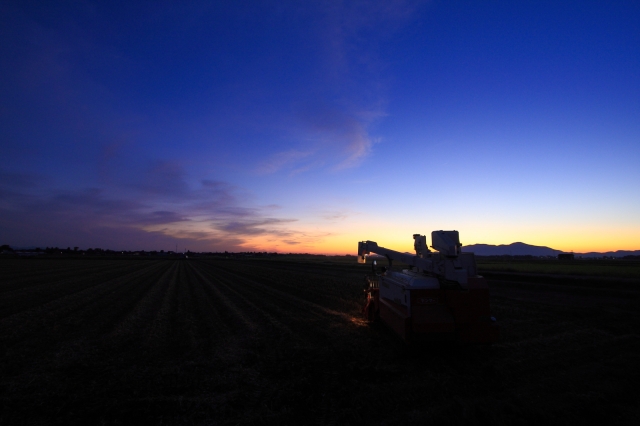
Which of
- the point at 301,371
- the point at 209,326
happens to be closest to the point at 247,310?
the point at 209,326

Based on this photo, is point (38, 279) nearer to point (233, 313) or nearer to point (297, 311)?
point (233, 313)

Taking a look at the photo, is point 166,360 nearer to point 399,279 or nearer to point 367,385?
point 367,385

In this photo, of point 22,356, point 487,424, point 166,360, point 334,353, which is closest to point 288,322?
point 334,353

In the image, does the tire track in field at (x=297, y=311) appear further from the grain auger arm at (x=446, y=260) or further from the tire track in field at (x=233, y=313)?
the grain auger arm at (x=446, y=260)

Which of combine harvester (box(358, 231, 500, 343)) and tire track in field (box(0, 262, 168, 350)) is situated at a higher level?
combine harvester (box(358, 231, 500, 343))

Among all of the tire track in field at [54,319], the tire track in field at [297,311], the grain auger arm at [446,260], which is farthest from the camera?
the tire track in field at [297,311]

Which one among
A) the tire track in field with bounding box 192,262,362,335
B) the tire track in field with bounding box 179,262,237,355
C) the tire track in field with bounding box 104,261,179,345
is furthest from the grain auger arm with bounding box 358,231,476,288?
the tire track in field with bounding box 104,261,179,345

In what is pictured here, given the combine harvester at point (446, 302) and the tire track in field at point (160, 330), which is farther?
the tire track in field at point (160, 330)

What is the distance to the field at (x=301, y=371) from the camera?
510cm

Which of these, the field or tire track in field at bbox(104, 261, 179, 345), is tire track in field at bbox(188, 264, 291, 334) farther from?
tire track in field at bbox(104, 261, 179, 345)

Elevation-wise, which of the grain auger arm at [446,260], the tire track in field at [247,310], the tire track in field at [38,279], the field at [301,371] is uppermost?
the grain auger arm at [446,260]

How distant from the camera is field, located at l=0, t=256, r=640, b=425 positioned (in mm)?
5098

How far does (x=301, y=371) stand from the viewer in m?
7.01

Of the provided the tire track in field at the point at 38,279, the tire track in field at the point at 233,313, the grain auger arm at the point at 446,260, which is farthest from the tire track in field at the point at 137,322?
the tire track in field at the point at 38,279
